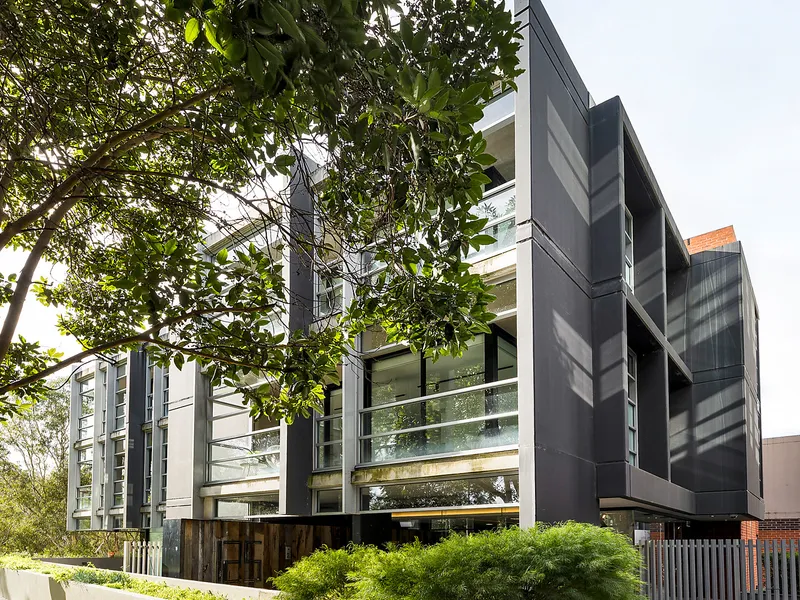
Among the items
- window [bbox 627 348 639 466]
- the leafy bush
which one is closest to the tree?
the leafy bush

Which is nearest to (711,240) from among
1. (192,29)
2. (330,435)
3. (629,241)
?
(629,241)

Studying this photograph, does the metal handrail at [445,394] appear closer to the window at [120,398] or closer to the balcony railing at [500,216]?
the balcony railing at [500,216]

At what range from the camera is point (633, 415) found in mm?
14648

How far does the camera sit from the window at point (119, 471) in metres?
25.6

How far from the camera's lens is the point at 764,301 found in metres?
34.5

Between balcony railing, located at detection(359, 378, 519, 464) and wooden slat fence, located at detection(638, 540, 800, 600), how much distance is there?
379cm

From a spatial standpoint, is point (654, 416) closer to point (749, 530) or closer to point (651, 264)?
point (651, 264)

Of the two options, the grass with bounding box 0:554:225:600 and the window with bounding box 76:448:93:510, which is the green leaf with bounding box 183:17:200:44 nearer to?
the grass with bounding box 0:554:225:600

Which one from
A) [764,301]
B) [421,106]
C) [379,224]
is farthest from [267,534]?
[764,301]

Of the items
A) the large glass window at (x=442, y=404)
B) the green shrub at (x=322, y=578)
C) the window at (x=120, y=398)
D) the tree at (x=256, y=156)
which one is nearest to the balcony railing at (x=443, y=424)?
the large glass window at (x=442, y=404)

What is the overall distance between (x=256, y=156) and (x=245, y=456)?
39.5 feet

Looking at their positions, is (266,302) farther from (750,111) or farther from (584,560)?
(750,111)

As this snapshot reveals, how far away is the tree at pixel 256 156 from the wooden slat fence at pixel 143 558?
31.7 ft

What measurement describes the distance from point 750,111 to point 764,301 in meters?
20.8
